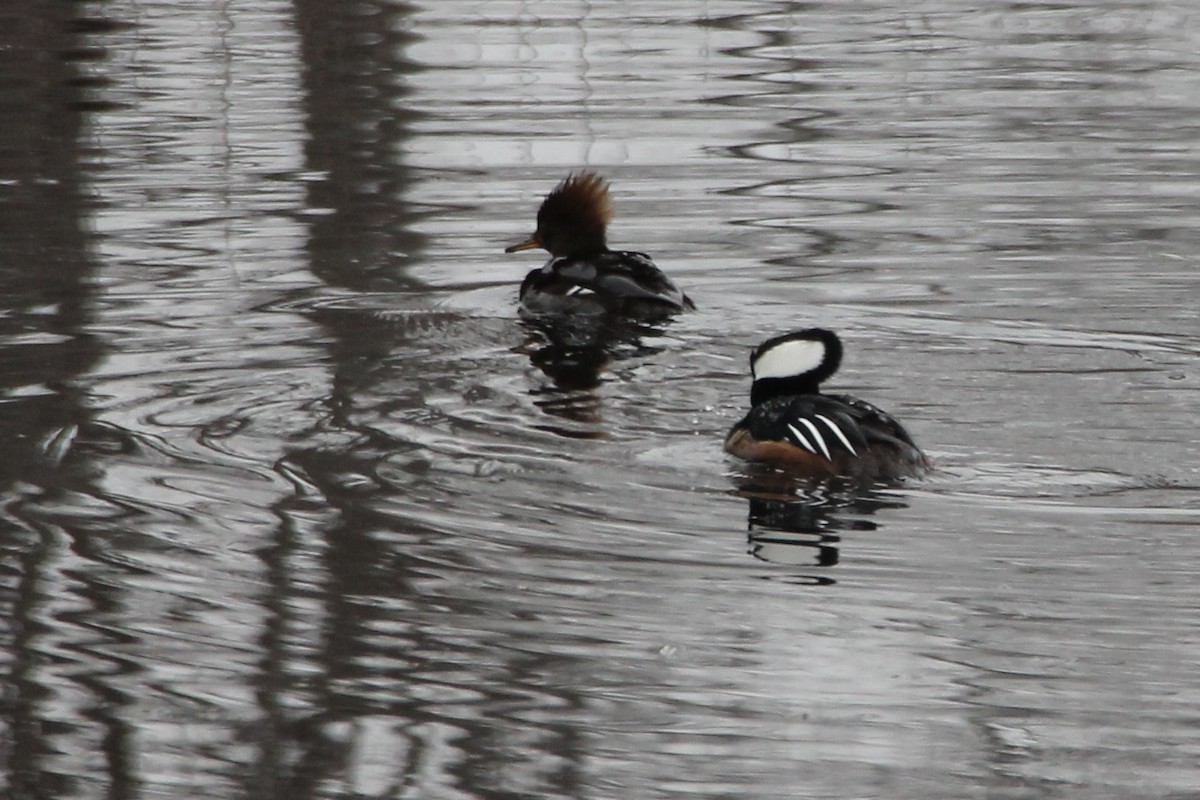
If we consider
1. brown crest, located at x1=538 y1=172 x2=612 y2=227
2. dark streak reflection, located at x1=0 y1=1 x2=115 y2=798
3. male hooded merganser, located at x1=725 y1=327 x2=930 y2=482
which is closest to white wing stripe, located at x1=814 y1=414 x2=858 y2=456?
male hooded merganser, located at x1=725 y1=327 x2=930 y2=482

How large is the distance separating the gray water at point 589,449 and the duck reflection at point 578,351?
5 cm

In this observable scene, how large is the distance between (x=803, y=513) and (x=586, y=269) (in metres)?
3.50

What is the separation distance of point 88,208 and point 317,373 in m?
4.23

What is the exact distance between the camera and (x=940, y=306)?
9844mm

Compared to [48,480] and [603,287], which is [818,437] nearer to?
[48,480]

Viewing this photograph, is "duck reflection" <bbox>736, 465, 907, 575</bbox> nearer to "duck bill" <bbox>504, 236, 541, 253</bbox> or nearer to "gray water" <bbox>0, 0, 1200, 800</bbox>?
"gray water" <bbox>0, 0, 1200, 800</bbox>

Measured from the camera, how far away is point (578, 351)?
9664 millimetres

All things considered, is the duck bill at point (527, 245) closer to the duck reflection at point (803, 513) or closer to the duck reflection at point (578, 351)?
the duck reflection at point (578, 351)

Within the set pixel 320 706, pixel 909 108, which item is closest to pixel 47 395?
pixel 320 706

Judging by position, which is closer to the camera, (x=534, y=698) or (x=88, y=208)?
(x=534, y=698)

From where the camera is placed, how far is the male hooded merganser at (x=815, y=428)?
7.11 meters

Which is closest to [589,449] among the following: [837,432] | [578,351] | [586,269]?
[837,432]

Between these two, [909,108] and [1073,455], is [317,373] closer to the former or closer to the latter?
[1073,455]

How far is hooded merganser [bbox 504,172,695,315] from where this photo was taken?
393 inches
